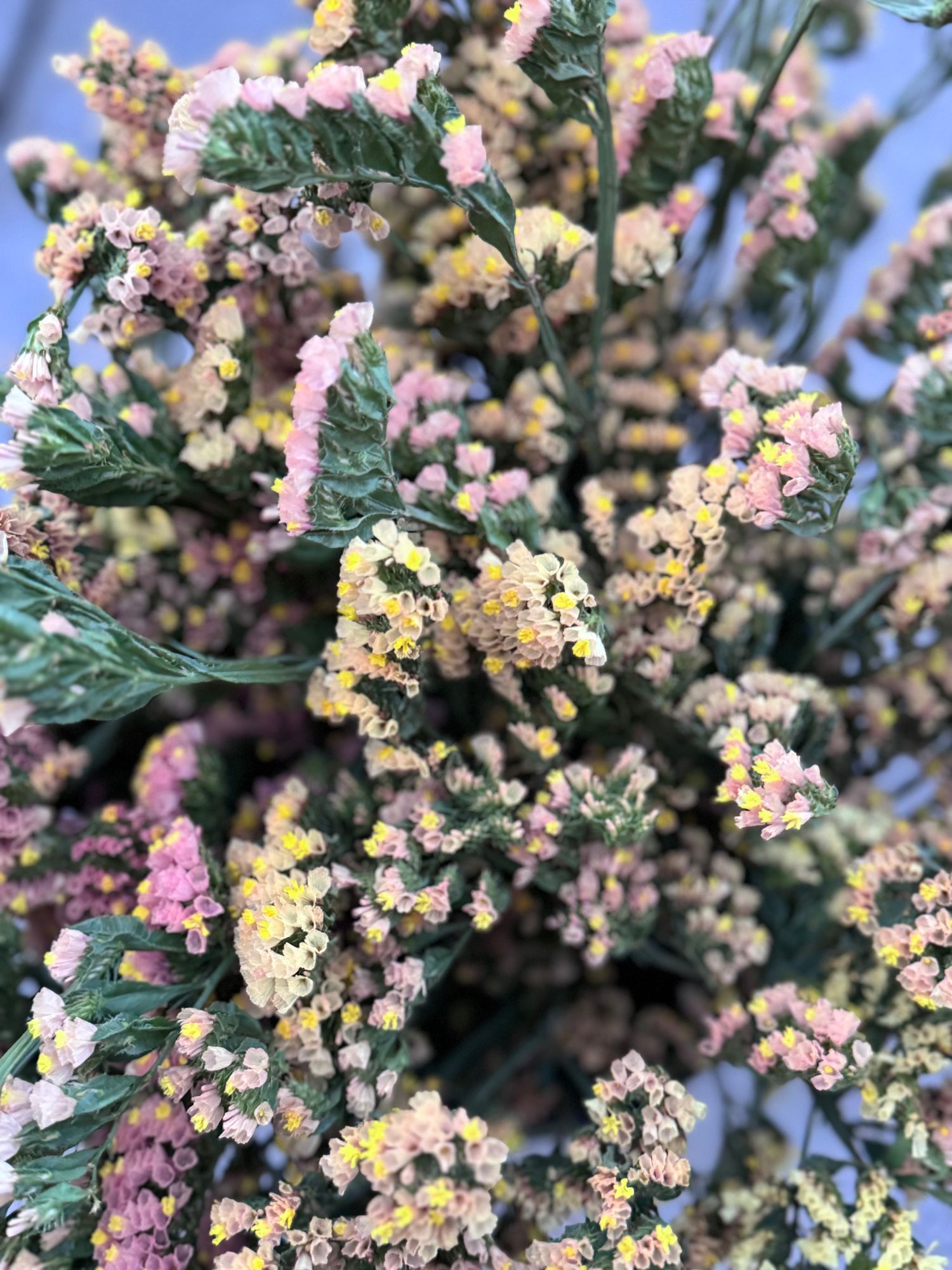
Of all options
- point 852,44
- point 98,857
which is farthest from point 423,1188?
point 852,44

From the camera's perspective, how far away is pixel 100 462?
45 cm

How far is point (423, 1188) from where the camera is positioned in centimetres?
36

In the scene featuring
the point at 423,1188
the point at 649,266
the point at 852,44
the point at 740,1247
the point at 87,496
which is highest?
the point at 852,44

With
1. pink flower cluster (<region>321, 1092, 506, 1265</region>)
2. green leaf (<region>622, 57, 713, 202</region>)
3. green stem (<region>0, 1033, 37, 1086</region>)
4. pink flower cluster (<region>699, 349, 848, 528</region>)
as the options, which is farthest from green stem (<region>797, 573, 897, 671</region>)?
green stem (<region>0, 1033, 37, 1086</region>)

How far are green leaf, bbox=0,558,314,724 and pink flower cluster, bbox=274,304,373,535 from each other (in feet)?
0.25

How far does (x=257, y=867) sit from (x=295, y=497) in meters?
0.17

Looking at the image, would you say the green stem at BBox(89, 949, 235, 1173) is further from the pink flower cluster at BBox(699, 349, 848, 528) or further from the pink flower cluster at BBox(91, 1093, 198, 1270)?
the pink flower cluster at BBox(699, 349, 848, 528)

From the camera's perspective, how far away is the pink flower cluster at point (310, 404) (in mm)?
383

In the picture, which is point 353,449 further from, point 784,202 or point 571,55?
point 784,202

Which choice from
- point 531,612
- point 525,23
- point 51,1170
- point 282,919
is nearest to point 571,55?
point 525,23

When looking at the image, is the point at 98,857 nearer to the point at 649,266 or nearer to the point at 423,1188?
the point at 423,1188

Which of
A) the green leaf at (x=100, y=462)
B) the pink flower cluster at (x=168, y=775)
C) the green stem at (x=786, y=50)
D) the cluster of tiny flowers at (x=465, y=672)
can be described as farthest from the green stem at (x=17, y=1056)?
the green stem at (x=786, y=50)

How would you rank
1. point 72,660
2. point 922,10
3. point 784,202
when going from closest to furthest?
point 72,660
point 922,10
point 784,202

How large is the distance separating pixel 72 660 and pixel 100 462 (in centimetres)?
13
